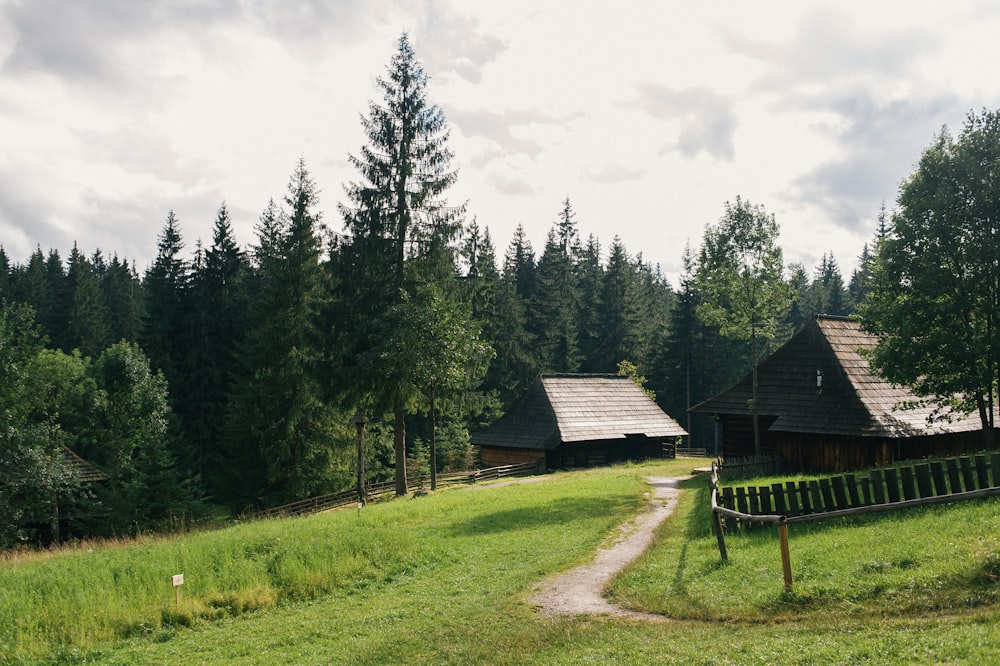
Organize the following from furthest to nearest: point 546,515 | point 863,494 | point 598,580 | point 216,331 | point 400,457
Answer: point 216,331, point 400,457, point 546,515, point 863,494, point 598,580

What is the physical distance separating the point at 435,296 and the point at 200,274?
24721 millimetres

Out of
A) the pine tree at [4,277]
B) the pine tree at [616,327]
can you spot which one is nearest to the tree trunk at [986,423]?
the pine tree at [616,327]

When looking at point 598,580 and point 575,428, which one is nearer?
point 598,580

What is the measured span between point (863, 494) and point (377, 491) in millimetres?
24229

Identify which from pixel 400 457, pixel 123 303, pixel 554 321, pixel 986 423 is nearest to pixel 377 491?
pixel 400 457

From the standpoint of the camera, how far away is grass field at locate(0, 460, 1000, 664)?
802cm

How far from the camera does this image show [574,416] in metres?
40.2

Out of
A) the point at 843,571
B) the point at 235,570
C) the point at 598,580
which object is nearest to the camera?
the point at 843,571

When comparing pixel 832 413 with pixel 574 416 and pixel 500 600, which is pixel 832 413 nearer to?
pixel 574 416

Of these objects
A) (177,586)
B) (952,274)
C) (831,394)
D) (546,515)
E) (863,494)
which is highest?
(952,274)

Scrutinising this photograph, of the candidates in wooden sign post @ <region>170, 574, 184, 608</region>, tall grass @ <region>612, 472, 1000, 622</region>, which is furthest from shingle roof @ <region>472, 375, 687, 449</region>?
wooden sign post @ <region>170, 574, 184, 608</region>

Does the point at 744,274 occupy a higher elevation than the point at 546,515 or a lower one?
higher

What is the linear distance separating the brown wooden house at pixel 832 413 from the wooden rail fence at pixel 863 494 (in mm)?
11806

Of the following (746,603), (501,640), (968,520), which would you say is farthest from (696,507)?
(501,640)
